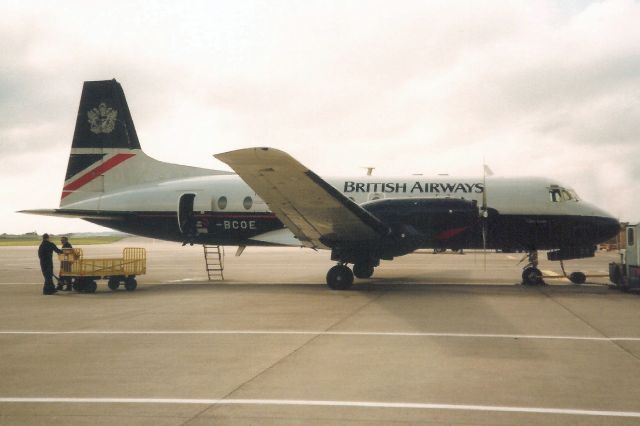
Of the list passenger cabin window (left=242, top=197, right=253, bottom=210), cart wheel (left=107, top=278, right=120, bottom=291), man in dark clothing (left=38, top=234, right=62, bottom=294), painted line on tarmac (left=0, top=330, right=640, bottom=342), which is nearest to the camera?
painted line on tarmac (left=0, top=330, right=640, bottom=342)

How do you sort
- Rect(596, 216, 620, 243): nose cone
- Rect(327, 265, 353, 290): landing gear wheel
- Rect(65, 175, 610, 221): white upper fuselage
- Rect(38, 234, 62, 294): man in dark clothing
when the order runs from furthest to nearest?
Rect(65, 175, 610, 221): white upper fuselage → Rect(596, 216, 620, 243): nose cone → Rect(327, 265, 353, 290): landing gear wheel → Rect(38, 234, 62, 294): man in dark clothing

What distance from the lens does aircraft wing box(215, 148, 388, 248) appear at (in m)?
14.4

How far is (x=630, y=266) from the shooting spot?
1697cm

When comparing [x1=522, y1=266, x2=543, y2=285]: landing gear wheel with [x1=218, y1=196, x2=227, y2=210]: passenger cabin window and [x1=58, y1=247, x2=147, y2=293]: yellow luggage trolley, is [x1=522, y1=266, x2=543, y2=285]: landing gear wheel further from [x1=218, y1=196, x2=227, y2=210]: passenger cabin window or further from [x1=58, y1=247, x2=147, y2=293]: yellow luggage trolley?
[x1=58, y1=247, x2=147, y2=293]: yellow luggage trolley

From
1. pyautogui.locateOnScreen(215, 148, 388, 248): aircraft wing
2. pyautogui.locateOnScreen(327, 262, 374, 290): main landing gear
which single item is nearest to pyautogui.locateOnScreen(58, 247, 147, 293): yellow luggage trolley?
pyautogui.locateOnScreen(215, 148, 388, 248): aircraft wing

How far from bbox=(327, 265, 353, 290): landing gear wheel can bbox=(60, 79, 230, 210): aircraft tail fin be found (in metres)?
8.63

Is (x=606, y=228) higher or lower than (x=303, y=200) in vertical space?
lower

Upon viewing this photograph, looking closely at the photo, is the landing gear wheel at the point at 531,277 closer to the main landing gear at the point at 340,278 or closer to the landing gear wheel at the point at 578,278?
the landing gear wheel at the point at 578,278

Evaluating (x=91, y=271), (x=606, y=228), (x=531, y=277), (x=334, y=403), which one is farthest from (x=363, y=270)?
(x=334, y=403)

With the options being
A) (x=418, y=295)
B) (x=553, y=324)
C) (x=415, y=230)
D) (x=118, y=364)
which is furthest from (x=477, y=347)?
(x=415, y=230)

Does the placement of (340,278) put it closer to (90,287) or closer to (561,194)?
(90,287)

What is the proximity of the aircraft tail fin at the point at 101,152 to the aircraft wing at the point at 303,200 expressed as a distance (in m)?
7.76

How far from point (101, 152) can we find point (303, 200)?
33.9 feet

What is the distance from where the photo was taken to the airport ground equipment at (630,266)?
1666 centimetres
